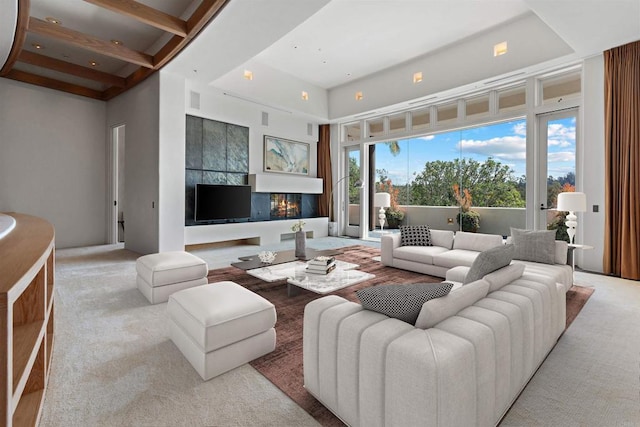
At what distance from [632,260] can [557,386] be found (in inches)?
147

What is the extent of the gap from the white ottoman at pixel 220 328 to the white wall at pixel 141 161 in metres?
3.75

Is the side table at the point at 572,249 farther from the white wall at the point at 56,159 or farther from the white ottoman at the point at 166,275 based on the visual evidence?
the white wall at the point at 56,159

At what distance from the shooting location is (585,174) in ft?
15.4

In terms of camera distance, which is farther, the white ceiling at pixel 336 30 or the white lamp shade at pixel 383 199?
the white lamp shade at pixel 383 199

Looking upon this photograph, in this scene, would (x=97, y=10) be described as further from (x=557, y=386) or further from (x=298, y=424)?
(x=557, y=386)

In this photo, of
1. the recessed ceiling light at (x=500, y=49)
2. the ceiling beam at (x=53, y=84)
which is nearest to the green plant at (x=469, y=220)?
the recessed ceiling light at (x=500, y=49)

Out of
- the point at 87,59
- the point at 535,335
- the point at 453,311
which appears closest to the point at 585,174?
the point at 535,335

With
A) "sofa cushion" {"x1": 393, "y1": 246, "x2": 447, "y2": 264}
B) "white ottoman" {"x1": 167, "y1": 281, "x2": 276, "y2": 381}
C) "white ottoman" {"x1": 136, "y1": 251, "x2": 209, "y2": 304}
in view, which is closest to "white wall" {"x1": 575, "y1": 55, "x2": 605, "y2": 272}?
"sofa cushion" {"x1": 393, "y1": 246, "x2": 447, "y2": 264}

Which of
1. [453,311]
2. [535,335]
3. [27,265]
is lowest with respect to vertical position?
[535,335]

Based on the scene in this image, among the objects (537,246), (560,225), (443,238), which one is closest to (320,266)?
(443,238)

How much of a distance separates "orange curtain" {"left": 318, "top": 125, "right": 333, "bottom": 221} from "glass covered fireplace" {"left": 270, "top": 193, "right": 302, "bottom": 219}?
782 mm

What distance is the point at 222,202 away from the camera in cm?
674

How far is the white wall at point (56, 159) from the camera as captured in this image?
5.73m

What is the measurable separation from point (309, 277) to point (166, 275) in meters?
1.54
